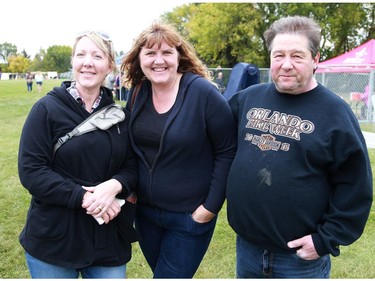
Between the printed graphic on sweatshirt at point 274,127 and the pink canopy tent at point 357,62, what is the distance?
12766 millimetres

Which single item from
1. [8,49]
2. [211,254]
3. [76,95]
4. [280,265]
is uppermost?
[76,95]

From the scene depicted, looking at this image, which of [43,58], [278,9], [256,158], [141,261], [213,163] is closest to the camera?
[256,158]

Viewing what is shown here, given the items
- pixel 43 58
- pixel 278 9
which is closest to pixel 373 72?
pixel 278 9

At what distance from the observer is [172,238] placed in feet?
8.30

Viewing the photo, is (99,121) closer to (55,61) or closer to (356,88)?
(356,88)

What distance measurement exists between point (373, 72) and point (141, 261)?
431 inches

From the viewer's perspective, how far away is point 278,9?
3612 cm

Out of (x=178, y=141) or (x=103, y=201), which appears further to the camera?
(x=178, y=141)

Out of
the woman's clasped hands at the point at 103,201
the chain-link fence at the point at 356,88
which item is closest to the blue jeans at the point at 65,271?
the woman's clasped hands at the point at 103,201

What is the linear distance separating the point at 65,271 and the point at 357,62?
1446 centimetres

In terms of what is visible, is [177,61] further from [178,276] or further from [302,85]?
[178,276]

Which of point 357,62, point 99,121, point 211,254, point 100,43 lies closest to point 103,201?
point 99,121

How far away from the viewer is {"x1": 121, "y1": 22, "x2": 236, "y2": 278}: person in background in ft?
7.71

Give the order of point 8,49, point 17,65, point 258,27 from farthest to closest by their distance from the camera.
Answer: point 8,49 < point 17,65 < point 258,27
